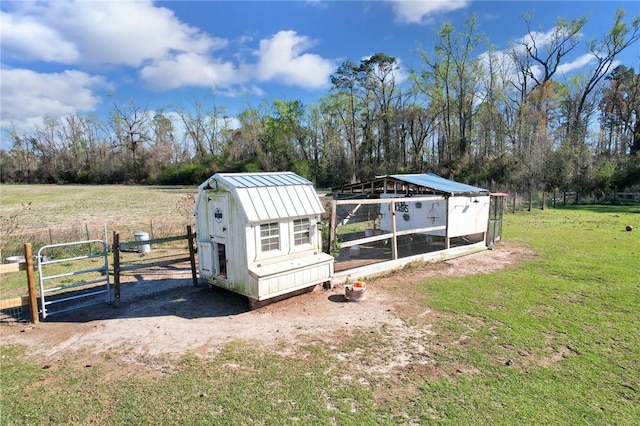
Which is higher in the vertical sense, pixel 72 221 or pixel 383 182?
pixel 383 182

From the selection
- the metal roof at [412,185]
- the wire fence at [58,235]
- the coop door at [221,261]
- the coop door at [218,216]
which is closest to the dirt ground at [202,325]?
the coop door at [221,261]

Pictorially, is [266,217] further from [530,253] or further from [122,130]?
[122,130]

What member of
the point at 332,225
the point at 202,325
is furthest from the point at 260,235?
the point at 332,225

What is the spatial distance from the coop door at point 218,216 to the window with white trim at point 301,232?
1414 mm

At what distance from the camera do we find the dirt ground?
5301mm

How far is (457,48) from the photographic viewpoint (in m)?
38.0

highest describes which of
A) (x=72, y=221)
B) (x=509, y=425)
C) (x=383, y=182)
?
(x=383, y=182)

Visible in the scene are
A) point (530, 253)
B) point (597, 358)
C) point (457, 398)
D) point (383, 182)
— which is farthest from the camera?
point (383, 182)

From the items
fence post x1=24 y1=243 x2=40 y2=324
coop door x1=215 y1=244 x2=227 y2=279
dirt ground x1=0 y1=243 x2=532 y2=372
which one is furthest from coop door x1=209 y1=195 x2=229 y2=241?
fence post x1=24 y1=243 x2=40 y2=324

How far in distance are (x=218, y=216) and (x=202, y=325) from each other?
2.17m

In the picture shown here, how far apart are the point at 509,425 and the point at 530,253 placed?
941 cm

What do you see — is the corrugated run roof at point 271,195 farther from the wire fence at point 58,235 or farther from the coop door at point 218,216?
the wire fence at point 58,235

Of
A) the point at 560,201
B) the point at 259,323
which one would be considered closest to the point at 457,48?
the point at 560,201

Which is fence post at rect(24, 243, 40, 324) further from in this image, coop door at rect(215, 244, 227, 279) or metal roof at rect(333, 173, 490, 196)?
metal roof at rect(333, 173, 490, 196)
